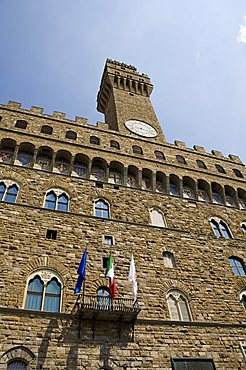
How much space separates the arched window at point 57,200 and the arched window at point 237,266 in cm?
777

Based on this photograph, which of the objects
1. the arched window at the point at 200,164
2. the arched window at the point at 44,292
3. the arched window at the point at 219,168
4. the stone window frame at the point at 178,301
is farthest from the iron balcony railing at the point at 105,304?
the arched window at the point at 219,168

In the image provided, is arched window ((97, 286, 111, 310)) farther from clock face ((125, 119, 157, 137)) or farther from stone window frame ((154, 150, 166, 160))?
clock face ((125, 119, 157, 137))

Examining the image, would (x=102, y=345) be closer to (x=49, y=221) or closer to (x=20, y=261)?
(x=20, y=261)

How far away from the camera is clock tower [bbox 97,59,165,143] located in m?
19.5

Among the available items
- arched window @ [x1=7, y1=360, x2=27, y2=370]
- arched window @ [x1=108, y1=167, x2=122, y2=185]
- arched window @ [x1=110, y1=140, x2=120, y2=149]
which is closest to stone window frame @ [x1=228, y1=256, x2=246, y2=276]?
arched window @ [x1=108, y1=167, x2=122, y2=185]

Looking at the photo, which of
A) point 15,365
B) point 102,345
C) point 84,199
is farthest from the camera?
point 84,199

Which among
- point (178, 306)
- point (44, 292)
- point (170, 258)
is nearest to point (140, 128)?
point (170, 258)

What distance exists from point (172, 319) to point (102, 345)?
276cm

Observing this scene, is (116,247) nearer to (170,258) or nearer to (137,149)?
(170,258)

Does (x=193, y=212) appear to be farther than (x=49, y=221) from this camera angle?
Yes

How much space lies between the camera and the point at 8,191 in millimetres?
12477

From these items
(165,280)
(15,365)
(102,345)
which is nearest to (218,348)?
(165,280)

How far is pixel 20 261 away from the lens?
33.2ft

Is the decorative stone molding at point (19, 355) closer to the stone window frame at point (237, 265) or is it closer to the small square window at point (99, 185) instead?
the small square window at point (99, 185)
